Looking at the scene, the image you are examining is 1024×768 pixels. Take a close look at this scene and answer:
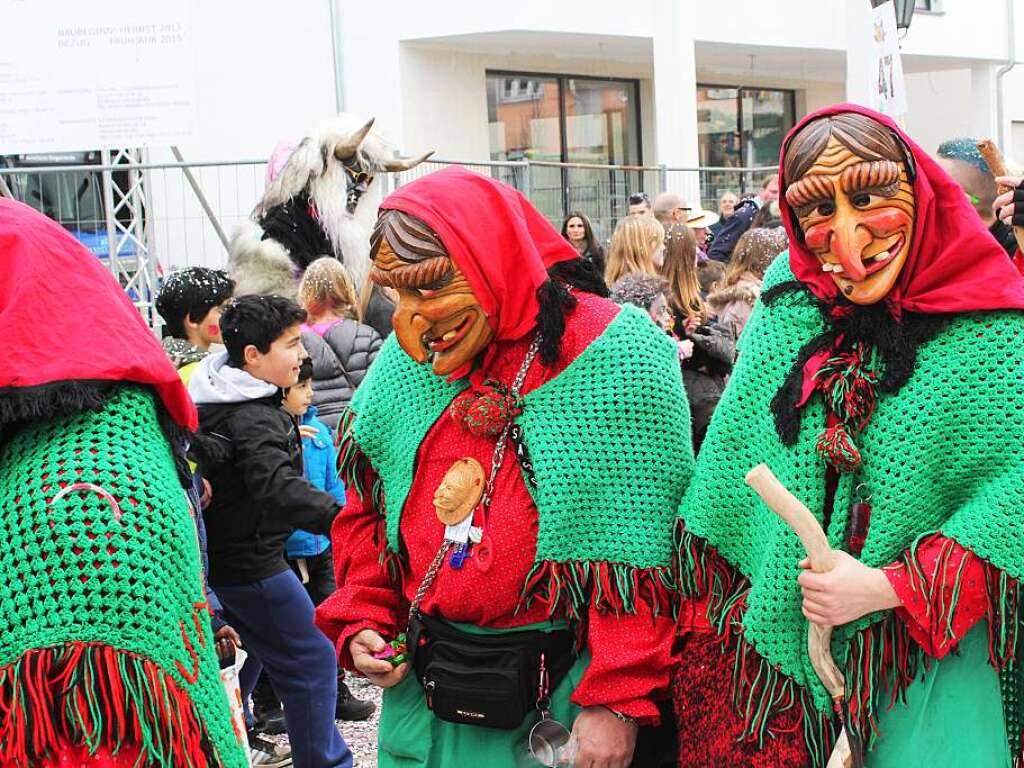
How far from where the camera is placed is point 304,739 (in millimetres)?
4195

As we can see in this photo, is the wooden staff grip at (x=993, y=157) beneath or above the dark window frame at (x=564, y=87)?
beneath

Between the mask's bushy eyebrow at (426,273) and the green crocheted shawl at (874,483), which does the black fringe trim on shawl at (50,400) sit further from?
the green crocheted shawl at (874,483)

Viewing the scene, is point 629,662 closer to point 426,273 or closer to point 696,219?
point 426,273

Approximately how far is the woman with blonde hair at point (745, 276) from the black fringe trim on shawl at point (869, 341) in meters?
3.25

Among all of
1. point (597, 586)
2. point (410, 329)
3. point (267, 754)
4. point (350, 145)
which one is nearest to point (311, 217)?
point (350, 145)

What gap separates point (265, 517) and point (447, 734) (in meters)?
1.57

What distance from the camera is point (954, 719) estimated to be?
2.27 meters

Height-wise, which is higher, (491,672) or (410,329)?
(410,329)

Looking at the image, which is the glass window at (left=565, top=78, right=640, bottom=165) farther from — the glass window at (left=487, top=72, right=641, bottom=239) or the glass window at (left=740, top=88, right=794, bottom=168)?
the glass window at (left=740, top=88, right=794, bottom=168)

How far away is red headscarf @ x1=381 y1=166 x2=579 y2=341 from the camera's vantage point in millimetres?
2562

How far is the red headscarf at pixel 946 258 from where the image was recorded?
2260 millimetres

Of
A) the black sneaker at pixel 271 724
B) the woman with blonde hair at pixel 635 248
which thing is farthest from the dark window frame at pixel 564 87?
the black sneaker at pixel 271 724

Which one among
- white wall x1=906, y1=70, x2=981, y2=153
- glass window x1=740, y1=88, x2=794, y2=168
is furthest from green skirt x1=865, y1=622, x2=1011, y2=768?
white wall x1=906, y1=70, x2=981, y2=153

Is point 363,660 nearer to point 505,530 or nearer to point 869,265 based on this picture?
point 505,530
